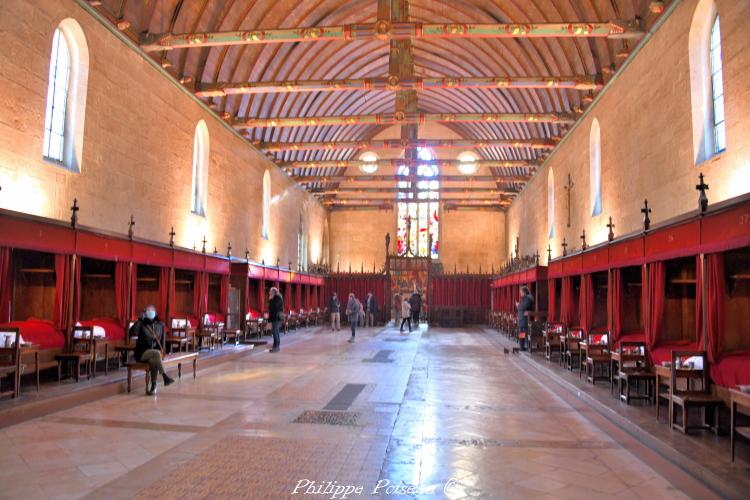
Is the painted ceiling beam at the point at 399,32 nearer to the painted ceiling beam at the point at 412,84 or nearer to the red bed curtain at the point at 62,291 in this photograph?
the painted ceiling beam at the point at 412,84

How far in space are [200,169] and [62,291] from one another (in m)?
7.79

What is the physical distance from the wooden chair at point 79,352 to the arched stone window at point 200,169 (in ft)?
23.4

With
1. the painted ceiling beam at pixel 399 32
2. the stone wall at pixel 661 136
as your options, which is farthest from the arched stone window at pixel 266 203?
the stone wall at pixel 661 136

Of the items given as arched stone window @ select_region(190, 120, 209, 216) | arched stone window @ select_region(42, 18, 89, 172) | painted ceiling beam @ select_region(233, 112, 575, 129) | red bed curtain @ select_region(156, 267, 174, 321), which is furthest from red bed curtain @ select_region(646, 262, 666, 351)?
arched stone window @ select_region(190, 120, 209, 216)

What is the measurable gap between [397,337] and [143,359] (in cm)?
1080

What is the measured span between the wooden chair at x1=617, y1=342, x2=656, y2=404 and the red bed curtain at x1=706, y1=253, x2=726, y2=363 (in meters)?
0.99

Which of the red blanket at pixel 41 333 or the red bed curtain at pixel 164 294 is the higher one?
the red bed curtain at pixel 164 294

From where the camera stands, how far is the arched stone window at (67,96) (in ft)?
31.7

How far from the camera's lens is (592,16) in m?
12.1

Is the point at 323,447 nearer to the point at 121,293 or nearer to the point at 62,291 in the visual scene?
the point at 62,291

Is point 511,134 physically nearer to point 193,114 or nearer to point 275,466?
point 193,114

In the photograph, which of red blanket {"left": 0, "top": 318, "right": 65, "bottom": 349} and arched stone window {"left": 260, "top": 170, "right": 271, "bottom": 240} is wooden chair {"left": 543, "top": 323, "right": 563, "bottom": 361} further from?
arched stone window {"left": 260, "top": 170, "right": 271, "bottom": 240}

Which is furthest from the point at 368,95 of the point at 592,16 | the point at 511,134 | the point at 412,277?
the point at 592,16

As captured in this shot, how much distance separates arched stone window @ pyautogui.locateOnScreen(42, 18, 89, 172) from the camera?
31.7 ft
